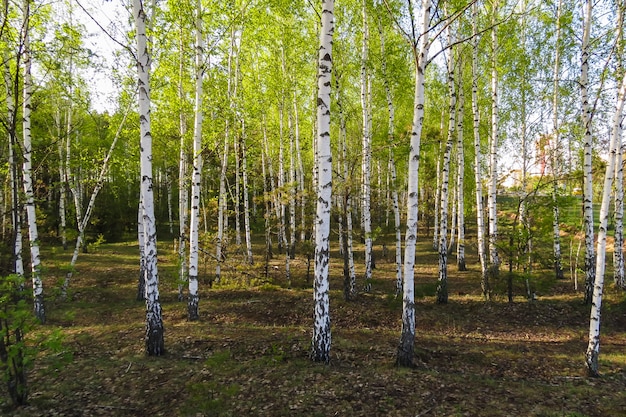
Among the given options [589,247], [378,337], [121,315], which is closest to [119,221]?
[121,315]

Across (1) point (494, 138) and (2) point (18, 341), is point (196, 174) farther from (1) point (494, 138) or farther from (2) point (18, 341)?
(1) point (494, 138)

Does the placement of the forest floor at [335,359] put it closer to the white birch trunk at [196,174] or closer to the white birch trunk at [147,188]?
the white birch trunk at [147,188]

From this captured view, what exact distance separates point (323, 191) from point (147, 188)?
11.5 feet

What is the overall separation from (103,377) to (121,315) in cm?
528

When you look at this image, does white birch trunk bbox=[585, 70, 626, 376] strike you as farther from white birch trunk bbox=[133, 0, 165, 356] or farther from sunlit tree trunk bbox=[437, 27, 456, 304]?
white birch trunk bbox=[133, 0, 165, 356]

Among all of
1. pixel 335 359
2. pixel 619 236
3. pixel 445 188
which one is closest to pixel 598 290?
pixel 335 359

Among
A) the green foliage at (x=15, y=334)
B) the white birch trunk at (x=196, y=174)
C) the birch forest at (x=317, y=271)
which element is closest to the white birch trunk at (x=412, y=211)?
the birch forest at (x=317, y=271)

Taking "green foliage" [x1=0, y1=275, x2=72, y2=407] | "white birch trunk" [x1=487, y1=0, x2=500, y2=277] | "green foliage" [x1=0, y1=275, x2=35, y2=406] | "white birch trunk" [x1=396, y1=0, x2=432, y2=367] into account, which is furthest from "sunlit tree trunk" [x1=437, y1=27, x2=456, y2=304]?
"green foliage" [x1=0, y1=275, x2=35, y2=406]

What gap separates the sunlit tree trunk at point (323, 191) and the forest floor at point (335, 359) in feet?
1.88

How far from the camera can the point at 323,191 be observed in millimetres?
6609

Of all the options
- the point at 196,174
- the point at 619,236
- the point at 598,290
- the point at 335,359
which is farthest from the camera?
A: the point at 619,236

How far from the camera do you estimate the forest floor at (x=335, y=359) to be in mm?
5539

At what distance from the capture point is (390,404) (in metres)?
5.51

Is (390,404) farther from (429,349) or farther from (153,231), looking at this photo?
(153,231)
